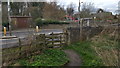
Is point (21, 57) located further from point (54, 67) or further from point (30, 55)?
point (54, 67)

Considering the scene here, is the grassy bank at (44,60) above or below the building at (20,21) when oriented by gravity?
below

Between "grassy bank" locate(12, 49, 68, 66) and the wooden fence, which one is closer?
the wooden fence

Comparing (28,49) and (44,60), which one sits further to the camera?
(28,49)

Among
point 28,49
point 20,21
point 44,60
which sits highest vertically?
point 20,21

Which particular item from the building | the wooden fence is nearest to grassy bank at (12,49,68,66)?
the wooden fence

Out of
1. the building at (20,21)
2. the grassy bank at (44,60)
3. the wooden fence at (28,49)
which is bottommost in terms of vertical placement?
the grassy bank at (44,60)

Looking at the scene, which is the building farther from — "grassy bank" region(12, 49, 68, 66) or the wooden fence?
"grassy bank" region(12, 49, 68, 66)

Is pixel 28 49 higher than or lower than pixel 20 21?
lower

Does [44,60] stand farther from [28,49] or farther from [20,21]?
[20,21]

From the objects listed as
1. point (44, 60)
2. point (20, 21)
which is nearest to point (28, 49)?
point (44, 60)

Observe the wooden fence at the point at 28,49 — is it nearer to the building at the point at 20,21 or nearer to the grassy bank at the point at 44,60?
the grassy bank at the point at 44,60

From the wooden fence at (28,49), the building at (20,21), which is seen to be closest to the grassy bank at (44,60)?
the wooden fence at (28,49)

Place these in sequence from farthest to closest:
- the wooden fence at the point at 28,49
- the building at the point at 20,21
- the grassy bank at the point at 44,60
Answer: the building at the point at 20,21 → the grassy bank at the point at 44,60 → the wooden fence at the point at 28,49

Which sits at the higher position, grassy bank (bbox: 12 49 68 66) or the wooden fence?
the wooden fence
